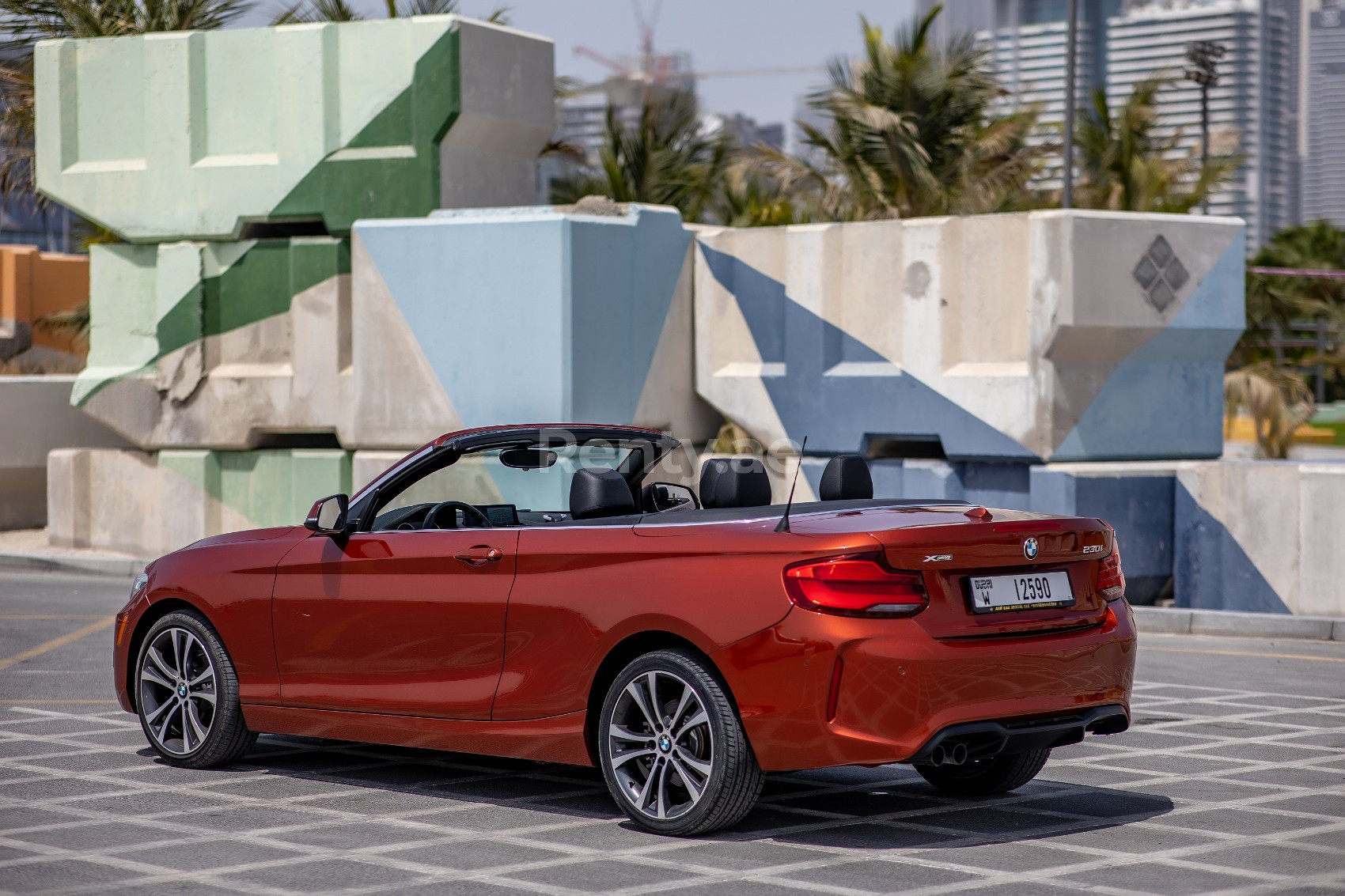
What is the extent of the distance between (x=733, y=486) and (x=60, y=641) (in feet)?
22.4

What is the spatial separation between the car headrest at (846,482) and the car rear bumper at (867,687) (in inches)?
47.9

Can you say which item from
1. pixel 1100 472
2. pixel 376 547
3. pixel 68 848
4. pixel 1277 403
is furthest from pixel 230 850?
pixel 1277 403

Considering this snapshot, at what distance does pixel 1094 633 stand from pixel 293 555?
3263 mm

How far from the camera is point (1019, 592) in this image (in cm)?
596

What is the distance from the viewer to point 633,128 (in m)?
27.2

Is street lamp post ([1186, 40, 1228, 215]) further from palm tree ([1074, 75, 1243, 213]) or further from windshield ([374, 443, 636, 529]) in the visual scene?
windshield ([374, 443, 636, 529])

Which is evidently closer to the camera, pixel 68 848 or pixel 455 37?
pixel 68 848

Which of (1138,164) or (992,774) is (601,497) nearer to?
(992,774)

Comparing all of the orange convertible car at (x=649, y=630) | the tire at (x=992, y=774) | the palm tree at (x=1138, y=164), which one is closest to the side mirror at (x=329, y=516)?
the orange convertible car at (x=649, y=630)

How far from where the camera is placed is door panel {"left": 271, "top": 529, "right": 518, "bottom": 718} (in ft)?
21.5

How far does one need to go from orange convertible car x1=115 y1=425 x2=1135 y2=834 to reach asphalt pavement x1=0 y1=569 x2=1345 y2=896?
27 centimetres

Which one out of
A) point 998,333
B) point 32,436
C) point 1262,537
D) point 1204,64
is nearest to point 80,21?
point 32,436

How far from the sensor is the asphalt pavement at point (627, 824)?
17.8 ft

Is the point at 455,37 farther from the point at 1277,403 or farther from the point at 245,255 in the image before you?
the point at 1277,403
